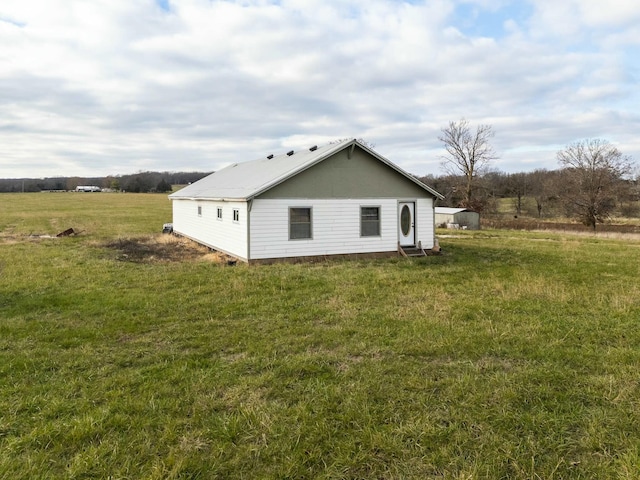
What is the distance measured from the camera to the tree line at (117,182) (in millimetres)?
89938

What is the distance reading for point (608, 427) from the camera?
13.4 ft

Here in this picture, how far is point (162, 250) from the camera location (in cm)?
1877

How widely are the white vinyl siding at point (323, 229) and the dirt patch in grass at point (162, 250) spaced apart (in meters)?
1.65

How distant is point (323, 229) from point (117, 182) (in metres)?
101

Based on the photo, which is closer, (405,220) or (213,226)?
(405,220)

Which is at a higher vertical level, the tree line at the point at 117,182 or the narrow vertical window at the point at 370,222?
the tree line at the point at 117,182

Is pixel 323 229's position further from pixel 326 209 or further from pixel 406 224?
pixel 406 224

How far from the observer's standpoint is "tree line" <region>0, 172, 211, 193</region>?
8994 centimetres

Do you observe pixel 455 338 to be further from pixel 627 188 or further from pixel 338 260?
pixel 627 188

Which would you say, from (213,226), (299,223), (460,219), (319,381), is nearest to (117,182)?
(460,219)

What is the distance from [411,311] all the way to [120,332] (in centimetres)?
502

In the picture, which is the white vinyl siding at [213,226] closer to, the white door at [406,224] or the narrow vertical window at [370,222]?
the narrow vertical window at [370,222]

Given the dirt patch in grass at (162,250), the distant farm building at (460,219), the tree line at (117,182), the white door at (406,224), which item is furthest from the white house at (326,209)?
the tree line at (117,182)

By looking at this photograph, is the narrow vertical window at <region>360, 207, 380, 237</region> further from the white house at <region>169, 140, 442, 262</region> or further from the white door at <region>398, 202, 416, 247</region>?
the white door at <region>398, 202, 416, 247</region>
